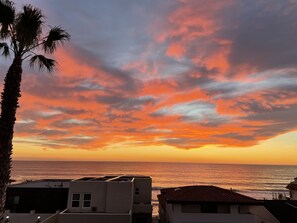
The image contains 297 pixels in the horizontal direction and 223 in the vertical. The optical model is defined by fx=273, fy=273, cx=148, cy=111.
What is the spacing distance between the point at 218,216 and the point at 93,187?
12.6 metres

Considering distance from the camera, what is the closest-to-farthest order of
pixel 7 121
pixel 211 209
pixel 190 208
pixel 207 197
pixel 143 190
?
pixel 7 121 → pixel 211 209 → pixel 190 208 → pixel 207 197 → pixel 143 190

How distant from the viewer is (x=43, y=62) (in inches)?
560

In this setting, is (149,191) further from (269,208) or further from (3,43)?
(3,43)

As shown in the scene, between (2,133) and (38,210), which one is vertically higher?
(2,133)

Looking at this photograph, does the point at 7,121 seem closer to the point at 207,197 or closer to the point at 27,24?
the point at 27,24

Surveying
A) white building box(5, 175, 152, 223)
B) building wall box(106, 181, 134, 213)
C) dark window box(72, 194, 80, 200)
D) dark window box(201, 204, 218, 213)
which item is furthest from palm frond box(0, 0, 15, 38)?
dark window box(201, 204, 218, 213)

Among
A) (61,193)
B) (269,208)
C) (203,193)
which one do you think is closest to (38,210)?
(61,193)

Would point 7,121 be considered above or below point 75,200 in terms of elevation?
above

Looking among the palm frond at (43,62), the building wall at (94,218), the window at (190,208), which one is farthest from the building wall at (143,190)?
the palm frond at (43,62)

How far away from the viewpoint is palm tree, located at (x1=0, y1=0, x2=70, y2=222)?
11406 mm

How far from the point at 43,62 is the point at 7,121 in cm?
408

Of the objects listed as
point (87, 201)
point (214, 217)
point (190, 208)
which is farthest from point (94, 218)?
Answer: point (214, 217)

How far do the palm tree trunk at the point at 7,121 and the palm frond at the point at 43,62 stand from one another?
2062 mm

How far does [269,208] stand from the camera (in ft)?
95.7
